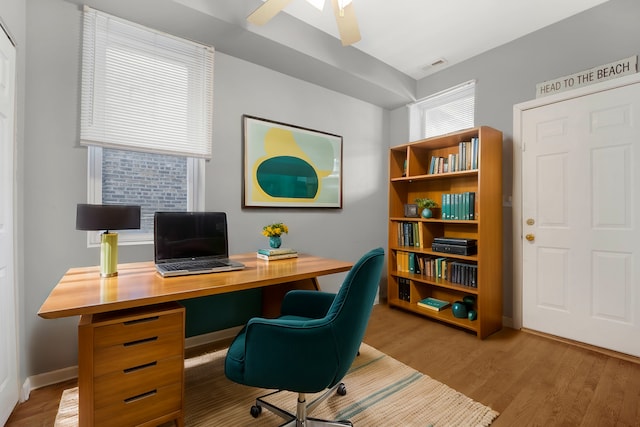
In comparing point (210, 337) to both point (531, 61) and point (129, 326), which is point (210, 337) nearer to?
point (129, 326)

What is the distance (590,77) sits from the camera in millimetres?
2377

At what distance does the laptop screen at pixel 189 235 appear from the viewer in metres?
1.83

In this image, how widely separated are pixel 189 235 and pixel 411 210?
237 centimetres

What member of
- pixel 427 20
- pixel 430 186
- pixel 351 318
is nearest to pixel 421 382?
pixel 351 318

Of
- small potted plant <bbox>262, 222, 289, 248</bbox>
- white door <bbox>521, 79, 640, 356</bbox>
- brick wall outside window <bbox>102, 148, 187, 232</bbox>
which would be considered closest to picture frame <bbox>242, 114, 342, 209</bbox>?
small potted plant <bbox>262, 222, 289, 248</bbox>

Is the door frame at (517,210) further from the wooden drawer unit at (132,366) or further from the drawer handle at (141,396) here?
the drawer handle at (141,396)

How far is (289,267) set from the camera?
198 centimetres

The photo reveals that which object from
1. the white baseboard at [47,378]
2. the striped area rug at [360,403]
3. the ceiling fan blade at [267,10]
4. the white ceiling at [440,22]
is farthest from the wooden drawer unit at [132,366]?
the white ceiling at [440,22]

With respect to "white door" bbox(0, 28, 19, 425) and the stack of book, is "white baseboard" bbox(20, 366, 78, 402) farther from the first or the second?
the stack of book

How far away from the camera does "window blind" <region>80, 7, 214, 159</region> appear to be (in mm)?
1954

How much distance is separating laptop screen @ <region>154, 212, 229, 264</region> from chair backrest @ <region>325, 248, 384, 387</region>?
1159 mm

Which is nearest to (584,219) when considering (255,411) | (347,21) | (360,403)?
(360,403)

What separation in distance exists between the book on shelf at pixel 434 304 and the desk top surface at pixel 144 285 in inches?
59.7

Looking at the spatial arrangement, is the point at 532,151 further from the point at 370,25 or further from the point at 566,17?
the point at 370,25
